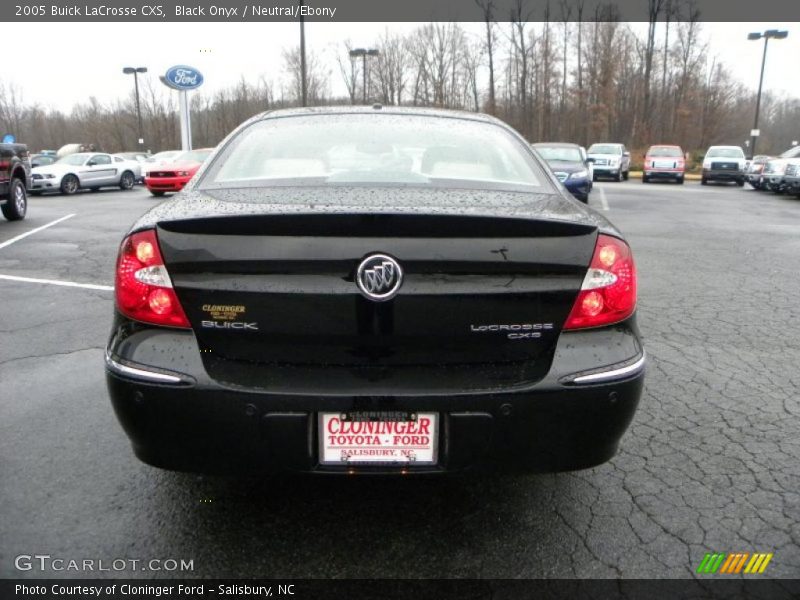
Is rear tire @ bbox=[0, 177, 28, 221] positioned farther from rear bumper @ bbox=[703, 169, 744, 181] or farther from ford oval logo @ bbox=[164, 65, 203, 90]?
rear bumper @ bbox=[703, 169, 744, 181]

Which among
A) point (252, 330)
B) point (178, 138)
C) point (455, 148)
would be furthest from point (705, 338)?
point (178, 138)

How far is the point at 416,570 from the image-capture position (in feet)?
7.14

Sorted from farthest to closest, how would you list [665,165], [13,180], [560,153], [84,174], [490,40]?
[490,40] < [665,165] < [84,174] < [560,153] < [13,180]

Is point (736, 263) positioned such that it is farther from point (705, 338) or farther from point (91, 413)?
point (91, 413)

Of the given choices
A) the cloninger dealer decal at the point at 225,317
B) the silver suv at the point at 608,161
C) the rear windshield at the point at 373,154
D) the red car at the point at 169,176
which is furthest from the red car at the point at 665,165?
the cloninger dealer decal at the point at 225,317

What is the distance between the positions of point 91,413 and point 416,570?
216cm

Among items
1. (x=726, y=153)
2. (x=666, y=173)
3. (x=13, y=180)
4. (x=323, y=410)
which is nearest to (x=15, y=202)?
(x=13, y=180)

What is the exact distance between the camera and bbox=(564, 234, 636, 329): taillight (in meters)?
2.13

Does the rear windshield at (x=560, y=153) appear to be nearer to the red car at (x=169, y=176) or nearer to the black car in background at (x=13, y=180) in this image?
the red car at (x=169, y=176)

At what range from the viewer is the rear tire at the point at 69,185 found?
73.1ft

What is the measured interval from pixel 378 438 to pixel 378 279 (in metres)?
0.51

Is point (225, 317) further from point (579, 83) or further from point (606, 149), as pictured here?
point (579, 83)

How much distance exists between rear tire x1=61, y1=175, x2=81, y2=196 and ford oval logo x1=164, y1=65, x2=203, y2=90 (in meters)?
5.84

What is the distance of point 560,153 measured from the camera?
16797mm
